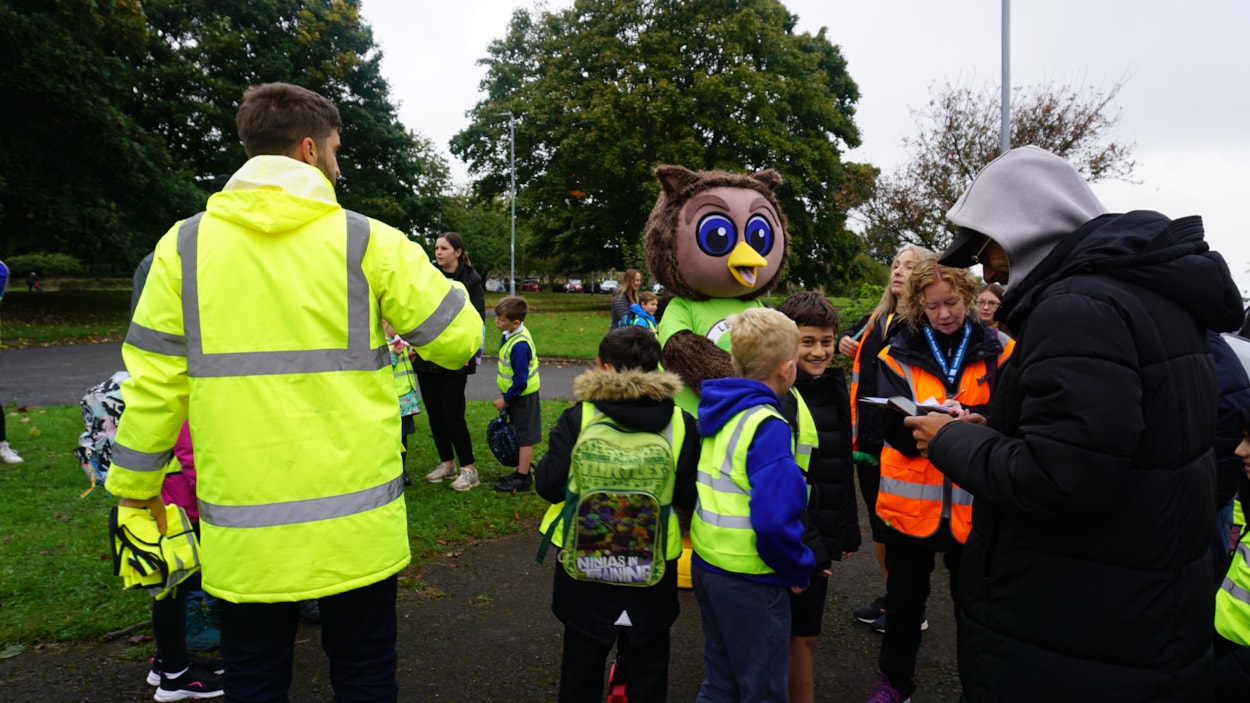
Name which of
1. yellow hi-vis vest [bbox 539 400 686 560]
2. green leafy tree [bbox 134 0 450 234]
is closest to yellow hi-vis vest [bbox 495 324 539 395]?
yellow hi-vis vest [bbox 539 400 686 560]

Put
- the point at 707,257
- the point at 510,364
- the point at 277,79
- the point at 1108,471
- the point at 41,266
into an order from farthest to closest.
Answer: the point at 41,266
the point at 277,79
the point at 510,364
the point at 707,257
the point at 1108,471

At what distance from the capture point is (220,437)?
225cm

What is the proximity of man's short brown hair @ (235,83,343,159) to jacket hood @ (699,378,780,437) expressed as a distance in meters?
1.58

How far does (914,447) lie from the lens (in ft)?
10.8

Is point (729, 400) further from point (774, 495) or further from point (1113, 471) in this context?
point (1113, 471)

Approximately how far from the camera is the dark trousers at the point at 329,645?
91.1 inches

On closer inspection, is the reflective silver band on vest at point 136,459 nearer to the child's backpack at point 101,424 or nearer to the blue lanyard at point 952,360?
the child's backpack at point 101,424

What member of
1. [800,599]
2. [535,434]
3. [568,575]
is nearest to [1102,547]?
[800,599]

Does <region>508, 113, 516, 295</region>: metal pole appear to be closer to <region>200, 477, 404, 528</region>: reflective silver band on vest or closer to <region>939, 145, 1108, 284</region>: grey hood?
<region>200, 477, 404, 528</region>: reflective silver band on vest

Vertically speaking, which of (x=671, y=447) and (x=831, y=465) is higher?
(x=671, y=447)

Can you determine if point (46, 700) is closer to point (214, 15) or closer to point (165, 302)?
point (165, 302)

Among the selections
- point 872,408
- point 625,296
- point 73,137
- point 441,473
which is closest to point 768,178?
point 872,408

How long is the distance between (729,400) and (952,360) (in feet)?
4.45

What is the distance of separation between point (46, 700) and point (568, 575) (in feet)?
7.50
